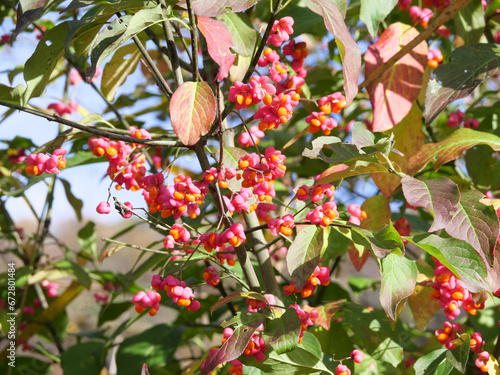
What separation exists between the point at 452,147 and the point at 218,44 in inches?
13.4

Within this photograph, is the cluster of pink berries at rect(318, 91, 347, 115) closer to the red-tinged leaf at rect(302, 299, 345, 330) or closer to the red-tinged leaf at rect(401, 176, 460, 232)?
the red-tinged leaf at rect(401, 176, 460, 232)

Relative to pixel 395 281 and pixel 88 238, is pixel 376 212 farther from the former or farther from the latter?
pixel 88 238

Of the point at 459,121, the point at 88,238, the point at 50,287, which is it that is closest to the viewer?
the point at 459,121

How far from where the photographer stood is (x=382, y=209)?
2.74 ft

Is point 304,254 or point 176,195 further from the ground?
point 176,195

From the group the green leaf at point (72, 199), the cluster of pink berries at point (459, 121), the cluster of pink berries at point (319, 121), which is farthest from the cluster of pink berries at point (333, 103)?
the green leaf at point (72, 199)

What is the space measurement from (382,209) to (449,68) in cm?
24

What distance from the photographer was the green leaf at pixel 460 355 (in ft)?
2.17

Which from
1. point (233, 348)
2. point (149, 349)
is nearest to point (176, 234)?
point (233, 348)

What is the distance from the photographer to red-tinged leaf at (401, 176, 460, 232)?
55cm

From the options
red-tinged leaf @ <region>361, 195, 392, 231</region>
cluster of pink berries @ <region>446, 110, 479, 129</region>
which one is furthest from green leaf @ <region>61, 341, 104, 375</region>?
cluster of pink berries @ <region>446, 110, 479, 129</region>

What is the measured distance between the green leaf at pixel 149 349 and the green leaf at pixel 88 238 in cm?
42

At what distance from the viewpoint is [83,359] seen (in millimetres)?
1146

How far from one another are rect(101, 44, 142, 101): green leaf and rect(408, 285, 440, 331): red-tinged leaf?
615mm
